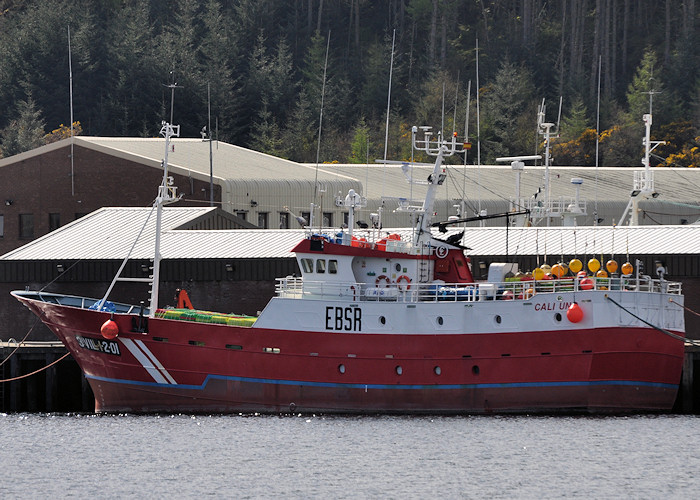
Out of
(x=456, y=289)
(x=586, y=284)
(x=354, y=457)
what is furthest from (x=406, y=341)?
(x=354, y=457)

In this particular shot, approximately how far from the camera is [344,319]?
42406 millimetres

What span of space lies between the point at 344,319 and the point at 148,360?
21.2 ft

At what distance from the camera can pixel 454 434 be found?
128 feet

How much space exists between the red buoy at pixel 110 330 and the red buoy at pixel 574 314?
13.9 metres

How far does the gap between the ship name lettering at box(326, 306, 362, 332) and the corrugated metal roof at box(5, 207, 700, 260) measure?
25.8 feet

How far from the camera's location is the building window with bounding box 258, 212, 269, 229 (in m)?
65.9

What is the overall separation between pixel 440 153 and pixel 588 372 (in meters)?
8.51

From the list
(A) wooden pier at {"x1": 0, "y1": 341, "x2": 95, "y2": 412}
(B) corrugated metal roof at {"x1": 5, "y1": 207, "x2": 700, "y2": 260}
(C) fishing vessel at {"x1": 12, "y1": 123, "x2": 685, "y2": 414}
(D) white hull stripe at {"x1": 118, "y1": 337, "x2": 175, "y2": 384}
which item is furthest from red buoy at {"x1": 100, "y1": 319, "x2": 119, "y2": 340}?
(B) corrugated metal roof at {"x1": 5, "y1": 207, "x2": 700, "y2": 260}

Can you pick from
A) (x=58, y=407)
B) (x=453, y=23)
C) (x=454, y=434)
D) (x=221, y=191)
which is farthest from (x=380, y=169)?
(x=453, y=23)

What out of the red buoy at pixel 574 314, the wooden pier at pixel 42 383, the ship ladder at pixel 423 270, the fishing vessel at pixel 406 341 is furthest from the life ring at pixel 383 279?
the wooden pier at pixel 42 383

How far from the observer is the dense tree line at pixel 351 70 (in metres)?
A: 103

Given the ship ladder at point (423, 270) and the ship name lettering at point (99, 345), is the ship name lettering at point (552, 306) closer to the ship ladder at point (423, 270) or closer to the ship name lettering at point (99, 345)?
the ship ladder at point (423, 270)

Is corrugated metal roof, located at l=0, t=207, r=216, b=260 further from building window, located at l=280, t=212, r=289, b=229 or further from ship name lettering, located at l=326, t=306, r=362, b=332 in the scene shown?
ship name lettering, located at l=326, t=306, r=362, b=332

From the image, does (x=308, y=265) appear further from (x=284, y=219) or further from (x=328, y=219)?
(x=328, y=219)
